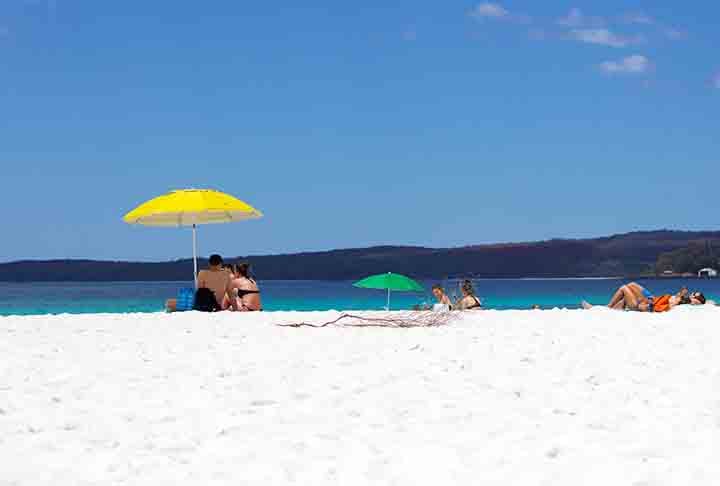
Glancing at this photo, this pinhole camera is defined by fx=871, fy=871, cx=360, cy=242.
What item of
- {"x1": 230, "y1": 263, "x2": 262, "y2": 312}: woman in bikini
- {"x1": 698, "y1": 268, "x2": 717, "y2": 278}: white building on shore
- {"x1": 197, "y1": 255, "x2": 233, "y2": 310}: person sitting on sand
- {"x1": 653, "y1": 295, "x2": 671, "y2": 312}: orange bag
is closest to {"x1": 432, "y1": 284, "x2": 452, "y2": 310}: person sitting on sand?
{"x1": 230, "y1": 263, "x2": 262, "y2": 312}: woman in bikini

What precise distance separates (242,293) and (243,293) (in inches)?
0.7

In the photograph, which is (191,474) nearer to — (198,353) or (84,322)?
(198,353)

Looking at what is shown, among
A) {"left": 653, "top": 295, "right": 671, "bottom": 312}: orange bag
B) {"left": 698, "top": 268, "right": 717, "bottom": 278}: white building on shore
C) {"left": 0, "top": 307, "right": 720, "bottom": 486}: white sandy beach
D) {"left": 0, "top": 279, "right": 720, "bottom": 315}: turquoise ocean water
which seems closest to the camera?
{"left": 0, "top": 307, "right": 720, "bottom": 486}: white sandy beach

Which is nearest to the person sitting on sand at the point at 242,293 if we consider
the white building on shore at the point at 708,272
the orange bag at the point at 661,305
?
the orange bag at the point at 661,305

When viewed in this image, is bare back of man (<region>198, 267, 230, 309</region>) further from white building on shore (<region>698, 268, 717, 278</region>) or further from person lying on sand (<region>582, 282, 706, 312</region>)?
white building on shore (<region>698, 268, 717, 278</region>)

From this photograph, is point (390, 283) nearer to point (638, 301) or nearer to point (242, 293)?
point (242, 293)

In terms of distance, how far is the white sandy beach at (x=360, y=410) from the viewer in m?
3.98

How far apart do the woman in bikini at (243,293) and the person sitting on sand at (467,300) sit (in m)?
3.45

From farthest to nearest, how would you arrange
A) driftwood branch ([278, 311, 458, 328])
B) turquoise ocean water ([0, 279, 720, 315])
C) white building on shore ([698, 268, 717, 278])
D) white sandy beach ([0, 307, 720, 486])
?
white building on shore ([698, 268, 717, 278]), turquoise ocean water ([0, 279, 720, 315]), driftwood branch ([278, 311, 458, 328]), white sandy beach ([0, 307, 720, 486])

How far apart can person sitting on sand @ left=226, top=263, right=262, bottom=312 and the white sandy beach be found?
3.98 metres

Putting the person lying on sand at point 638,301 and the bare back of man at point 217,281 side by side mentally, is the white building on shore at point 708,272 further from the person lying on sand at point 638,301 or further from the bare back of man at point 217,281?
the bare back of man at point 217,281

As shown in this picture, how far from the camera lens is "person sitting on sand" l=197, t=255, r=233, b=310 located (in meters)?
13.2

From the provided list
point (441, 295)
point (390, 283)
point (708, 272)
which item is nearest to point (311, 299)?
point (390, 283)

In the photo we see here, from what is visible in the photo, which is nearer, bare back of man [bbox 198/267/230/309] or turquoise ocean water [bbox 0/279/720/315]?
bare back of man [bbox 198/267/230/309]
